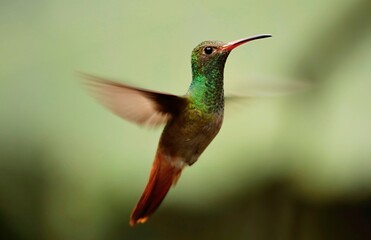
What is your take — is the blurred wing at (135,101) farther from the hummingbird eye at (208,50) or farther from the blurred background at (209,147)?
the blurred background at (209,147)

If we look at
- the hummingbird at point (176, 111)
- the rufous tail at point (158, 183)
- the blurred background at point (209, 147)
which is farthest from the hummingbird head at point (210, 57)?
the blurred background at point (209, 147)

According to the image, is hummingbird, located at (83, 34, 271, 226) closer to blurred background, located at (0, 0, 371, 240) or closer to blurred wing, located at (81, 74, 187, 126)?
blurred wing, located at (81, 74, 187, 126)

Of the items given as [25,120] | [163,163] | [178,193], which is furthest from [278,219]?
[163,163]

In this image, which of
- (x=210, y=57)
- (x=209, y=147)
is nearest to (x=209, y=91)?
(x=210, y=57)

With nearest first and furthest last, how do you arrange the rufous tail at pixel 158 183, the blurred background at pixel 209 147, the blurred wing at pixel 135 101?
the blurred wing at pixel 135 101 < the rufous tail at pixel 158 183 < the blurred background at pixel 209 147

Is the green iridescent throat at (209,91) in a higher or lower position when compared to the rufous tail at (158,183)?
higher

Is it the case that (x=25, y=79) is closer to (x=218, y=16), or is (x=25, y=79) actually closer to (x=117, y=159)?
(x=117, y=159)

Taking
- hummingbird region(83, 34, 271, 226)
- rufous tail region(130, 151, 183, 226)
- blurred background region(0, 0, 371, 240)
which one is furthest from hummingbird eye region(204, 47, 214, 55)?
blurred background region(0, 0, 371, 240)
